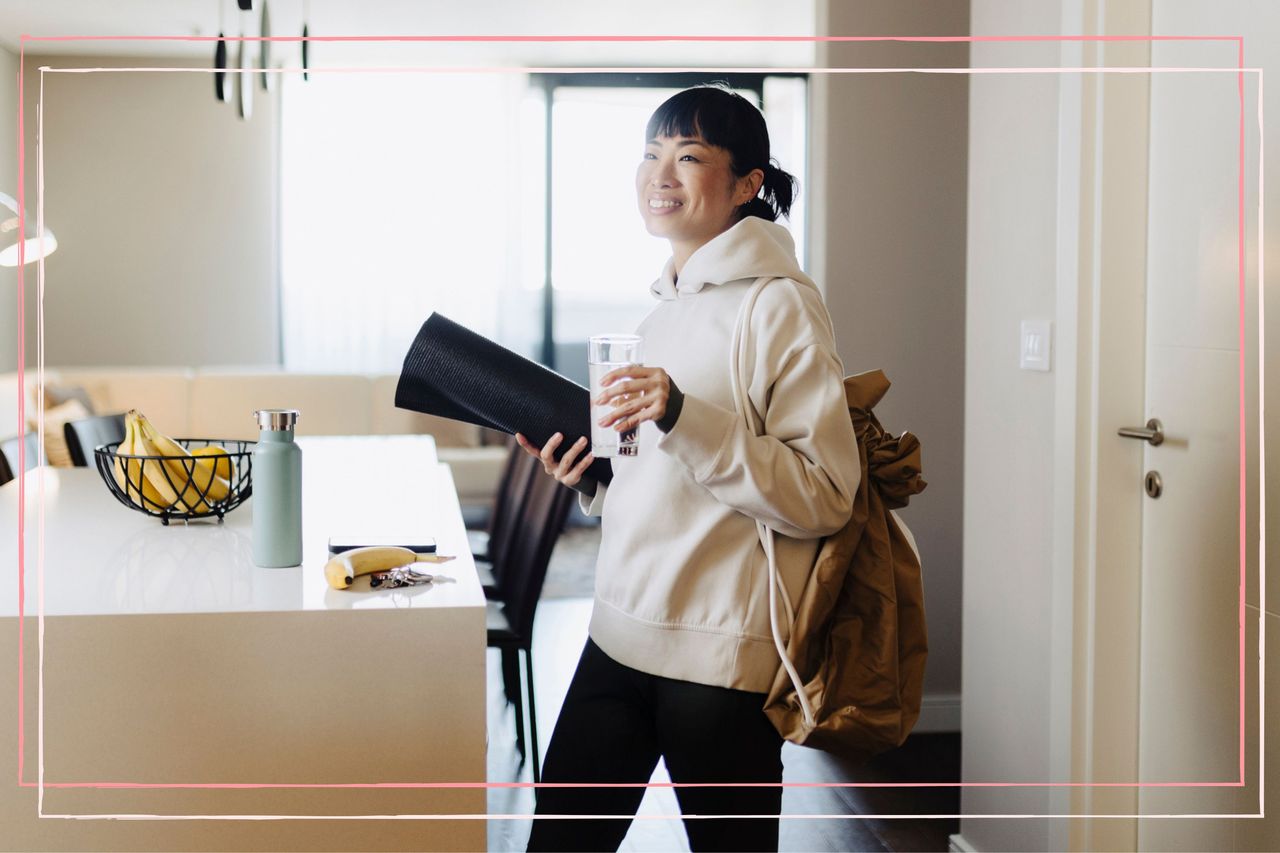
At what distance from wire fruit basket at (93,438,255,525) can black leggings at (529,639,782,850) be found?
52 cm

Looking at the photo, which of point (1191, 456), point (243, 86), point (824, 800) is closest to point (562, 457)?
point (824, 800)

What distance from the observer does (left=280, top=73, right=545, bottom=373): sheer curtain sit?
18.0 feet

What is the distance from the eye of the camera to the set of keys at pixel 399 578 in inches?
46.0

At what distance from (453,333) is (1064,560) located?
98 cm

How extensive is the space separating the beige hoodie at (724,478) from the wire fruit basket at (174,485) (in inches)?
21.5

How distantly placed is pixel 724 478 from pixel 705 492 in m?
0.07

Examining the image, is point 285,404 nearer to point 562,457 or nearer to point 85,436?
point 85,436

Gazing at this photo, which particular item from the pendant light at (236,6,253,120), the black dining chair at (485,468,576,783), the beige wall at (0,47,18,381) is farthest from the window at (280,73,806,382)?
the black dining chair at (485,468,576,783)

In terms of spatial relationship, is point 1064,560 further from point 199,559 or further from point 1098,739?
point 199,559

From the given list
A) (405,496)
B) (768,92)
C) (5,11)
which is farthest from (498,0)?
(768,92)

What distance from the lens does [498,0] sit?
12.5 feet

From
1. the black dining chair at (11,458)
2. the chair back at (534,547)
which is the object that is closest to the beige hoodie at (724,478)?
the chair back at (534,547)

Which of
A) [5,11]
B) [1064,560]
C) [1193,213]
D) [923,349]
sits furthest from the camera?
[5,11]

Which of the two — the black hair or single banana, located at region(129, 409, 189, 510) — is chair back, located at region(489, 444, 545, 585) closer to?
single banana, located at region(129, 409, 189, 510)
